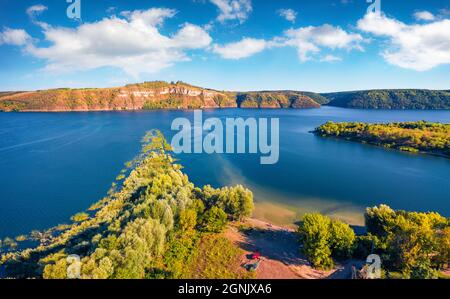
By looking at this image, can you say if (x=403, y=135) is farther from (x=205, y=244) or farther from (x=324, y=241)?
(x=205, y=244)

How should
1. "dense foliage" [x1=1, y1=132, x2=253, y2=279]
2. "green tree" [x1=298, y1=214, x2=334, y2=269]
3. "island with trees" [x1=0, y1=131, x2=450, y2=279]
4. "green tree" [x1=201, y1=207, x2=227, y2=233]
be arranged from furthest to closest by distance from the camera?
"green tree" [x1=201, y1=207, x2=227, y2=233]
"green tree" [x1=298, y1=214, x2=334, y2=269]
"island with trees" [x1=0, y1=131, x2=450, y2=279]
"dense foliage" [x1=1, y1=132, x2=253, y2=279]

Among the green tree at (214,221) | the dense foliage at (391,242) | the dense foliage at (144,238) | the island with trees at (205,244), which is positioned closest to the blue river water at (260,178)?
the dense foliage at (144,238)

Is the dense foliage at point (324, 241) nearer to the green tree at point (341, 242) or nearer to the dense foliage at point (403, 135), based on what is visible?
the green tree at point (341, 242)

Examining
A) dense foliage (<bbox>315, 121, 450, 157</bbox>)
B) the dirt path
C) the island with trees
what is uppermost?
dense foliage (<bbox>315, 121, 450, 157</bbox>)

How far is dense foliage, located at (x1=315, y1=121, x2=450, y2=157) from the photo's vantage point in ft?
284

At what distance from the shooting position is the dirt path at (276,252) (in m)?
27.2

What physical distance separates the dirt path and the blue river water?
6.23m

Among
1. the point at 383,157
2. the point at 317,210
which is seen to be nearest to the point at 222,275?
the point at 317,210

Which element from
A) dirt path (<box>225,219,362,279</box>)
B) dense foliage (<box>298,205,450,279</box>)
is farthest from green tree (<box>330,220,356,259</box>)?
dirt path (<box>225,219,362,279</box>)

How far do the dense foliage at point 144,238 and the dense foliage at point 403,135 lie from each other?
78.9m

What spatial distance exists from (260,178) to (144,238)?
37316mm

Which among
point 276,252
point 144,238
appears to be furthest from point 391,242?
point 144,238

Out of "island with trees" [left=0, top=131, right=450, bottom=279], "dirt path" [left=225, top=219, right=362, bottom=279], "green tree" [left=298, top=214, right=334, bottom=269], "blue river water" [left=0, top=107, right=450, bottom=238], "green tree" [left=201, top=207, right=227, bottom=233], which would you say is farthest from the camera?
"blue river water" [left=0, top=107, right=450, bottom=238]

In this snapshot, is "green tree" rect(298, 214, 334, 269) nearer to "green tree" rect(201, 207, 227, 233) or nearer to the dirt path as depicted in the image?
the dirt path
